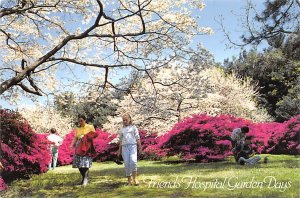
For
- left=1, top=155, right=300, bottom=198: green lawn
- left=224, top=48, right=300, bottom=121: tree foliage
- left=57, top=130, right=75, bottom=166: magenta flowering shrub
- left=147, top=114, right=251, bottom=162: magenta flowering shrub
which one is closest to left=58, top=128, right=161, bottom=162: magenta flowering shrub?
left=57, top=130, right=75, bottom=166: magenta flowering shrub

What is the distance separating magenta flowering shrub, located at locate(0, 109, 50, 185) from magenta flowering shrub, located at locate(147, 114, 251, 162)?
13.3ft

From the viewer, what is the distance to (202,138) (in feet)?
40.7

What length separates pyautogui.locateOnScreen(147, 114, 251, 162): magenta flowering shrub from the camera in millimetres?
12148

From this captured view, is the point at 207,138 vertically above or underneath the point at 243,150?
above

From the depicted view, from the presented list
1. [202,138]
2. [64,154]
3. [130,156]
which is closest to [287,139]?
[202,138]

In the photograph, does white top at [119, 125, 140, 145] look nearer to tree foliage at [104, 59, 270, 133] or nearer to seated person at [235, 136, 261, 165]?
seated person at [235, 136, 261, 165]

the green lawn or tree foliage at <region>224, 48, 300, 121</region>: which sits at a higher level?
tree foliage at <region>224, 48, 300, 121</region>

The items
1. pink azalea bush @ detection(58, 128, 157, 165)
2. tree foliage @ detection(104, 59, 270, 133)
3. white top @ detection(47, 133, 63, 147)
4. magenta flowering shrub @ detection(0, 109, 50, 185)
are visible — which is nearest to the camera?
magenta flowering shrub @ detection(0, 109, 50, 185)

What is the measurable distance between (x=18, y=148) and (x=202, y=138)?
5368 millimetres

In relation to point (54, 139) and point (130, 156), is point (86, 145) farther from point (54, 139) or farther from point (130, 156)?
point (54, 139)

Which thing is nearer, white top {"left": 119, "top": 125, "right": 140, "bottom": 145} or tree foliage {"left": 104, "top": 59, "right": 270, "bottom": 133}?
white top {"left": 119, "top": 125, "right": 140, "bottom": 145}

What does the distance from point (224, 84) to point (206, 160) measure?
18.0m

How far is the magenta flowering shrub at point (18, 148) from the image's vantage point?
9648 millimetres

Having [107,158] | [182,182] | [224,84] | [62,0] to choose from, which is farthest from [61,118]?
[182,182]
